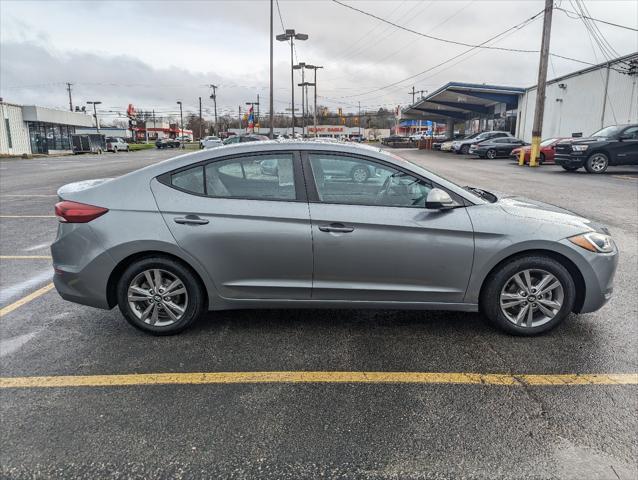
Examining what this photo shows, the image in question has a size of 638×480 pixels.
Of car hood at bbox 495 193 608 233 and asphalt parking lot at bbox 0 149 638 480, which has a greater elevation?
car hood at bbox 495 193 608 233

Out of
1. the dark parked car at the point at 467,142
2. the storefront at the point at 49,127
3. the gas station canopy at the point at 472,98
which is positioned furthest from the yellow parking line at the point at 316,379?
the storefront at the point at 49,127

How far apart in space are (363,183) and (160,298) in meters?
1.88

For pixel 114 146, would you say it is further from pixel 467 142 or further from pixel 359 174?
pixel 359 174

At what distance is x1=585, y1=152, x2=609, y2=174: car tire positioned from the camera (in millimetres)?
A: 17703

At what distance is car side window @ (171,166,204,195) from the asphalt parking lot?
121 cm

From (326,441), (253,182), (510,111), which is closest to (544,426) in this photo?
(326,441)

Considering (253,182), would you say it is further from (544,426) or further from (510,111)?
(510,111)

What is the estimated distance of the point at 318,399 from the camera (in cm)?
296

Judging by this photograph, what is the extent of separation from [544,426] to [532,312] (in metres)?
1.27

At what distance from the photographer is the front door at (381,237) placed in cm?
362

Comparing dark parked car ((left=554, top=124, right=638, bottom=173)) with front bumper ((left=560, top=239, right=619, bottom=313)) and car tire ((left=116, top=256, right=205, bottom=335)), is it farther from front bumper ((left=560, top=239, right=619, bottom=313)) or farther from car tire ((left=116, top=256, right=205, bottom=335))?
car tire ((left=116, top=256, right=205, bottom=335))

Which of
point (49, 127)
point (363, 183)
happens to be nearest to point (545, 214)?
point (363, 183)

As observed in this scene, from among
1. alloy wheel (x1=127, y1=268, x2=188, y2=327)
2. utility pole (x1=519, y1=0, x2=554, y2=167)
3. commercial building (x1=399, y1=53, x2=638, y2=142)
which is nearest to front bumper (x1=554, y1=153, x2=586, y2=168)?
utility pole (x1=519, y1=0, x2=554, y2=167)

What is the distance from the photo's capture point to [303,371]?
3326mm
